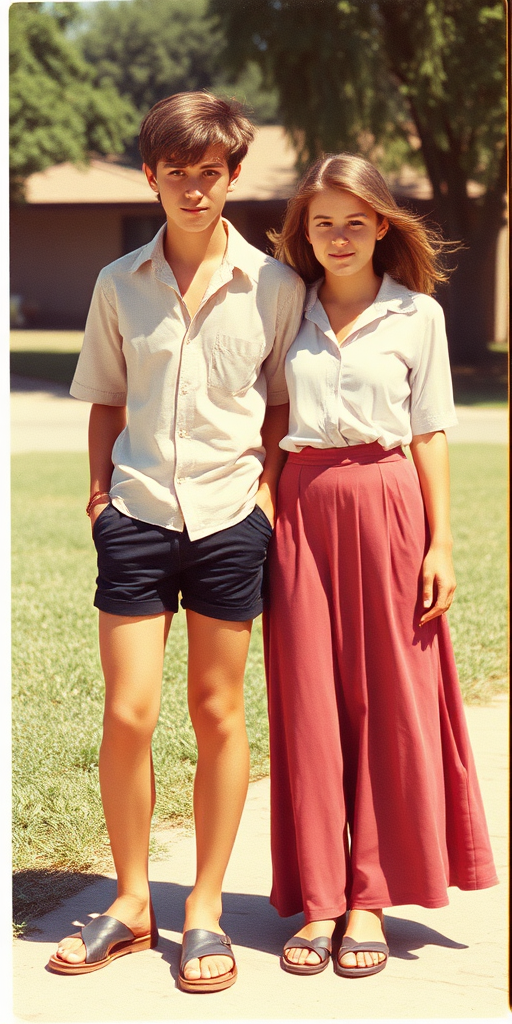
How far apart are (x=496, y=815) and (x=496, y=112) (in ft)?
56.0

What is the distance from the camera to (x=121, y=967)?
2705 mm

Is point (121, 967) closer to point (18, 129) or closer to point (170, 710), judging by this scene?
point (170, 710)

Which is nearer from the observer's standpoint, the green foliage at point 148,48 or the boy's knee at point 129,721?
the boy's knee at point 129,721

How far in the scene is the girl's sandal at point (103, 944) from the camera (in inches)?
105

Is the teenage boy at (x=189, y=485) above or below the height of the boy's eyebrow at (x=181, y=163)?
below

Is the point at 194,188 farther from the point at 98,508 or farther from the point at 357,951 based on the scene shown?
the point at 357,951

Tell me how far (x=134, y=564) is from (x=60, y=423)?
13.9m

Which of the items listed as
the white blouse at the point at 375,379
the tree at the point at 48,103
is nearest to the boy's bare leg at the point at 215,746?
the white blouse at the point at 375,379

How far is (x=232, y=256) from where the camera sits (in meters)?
2.67

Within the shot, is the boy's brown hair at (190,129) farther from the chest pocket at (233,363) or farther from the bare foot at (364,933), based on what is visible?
the bare foot at (364,933)

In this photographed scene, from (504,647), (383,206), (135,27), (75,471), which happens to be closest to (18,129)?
(75,471)

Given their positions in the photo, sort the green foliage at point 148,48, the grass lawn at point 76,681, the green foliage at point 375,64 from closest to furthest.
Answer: the grass lawn at point 76,681 → the green foliage at point 375,64 → the green foliage at point 148,48

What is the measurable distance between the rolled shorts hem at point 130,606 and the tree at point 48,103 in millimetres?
25149

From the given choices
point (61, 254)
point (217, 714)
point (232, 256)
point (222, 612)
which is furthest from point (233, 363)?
point (61, 254)
